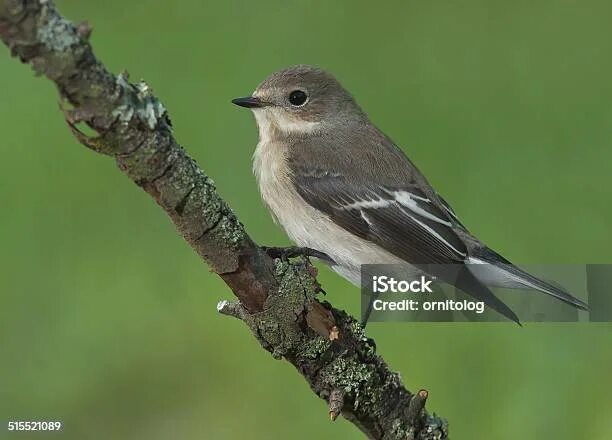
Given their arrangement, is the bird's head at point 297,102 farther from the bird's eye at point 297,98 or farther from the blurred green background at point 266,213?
the blurred green background at point 266,213

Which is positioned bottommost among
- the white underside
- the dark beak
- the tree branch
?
the tree branch

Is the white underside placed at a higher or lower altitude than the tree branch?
higher

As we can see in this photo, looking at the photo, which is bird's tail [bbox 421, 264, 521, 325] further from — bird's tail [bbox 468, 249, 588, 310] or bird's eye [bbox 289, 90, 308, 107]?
bird's eye [bbox 289, 90, 308, 107]

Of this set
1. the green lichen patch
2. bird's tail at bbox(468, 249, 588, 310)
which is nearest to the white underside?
bird's tail at bbox(468, 249, 588, 310)

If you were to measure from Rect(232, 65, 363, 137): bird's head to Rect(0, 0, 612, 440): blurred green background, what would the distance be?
100cm

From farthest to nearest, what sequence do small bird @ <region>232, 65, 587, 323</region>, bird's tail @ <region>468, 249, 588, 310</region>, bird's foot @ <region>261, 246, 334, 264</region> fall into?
1. small bird @ <region>232, 65, 587, 323</region>
2. bird's tail @ <region>468, 249, 588, 310</region>
3. bird's foot @ <region>261, 246, 334, 264</region>

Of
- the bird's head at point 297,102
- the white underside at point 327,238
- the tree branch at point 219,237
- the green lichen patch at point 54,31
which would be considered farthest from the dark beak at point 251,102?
the green lichen patch at point 54,31

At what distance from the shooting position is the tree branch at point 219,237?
2.41m

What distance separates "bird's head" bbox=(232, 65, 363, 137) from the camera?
15.1 feet

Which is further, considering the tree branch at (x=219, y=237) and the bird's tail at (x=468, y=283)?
the bird's tail at (x=468, y=283)

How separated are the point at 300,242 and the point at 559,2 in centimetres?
494

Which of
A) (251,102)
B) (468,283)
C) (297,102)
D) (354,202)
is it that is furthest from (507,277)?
(251,102)

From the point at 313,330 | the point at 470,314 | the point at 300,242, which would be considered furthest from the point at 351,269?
the point at 313,330

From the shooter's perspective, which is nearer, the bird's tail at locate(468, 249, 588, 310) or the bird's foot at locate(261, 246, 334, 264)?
the bird's foot at locate(261, 246, 334, 264)
